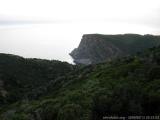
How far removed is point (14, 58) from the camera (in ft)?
374

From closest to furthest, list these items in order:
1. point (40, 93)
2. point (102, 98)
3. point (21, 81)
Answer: point (102, 98) < point (40, 93) < point (21, 81)

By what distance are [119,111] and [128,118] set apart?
1.23 meters

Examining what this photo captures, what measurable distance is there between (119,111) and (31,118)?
26.6 feet

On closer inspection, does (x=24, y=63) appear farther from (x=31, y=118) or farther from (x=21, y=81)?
(x=31, y=118)

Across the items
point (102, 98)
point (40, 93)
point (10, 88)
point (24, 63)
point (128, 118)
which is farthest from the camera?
point (24, 63)

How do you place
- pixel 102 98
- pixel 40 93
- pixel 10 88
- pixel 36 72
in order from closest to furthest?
pixel 102 98, pixel 40 93, pixel 10 88, pixel 36 72

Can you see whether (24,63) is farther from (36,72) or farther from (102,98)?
(102,98)

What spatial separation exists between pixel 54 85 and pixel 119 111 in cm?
3207

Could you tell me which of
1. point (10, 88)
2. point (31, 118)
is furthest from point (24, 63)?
point (31, 118)

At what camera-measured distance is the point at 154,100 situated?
988 inches

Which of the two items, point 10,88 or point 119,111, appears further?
point 10,88

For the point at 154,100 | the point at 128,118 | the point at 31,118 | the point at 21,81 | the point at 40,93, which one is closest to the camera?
the point at 128,118

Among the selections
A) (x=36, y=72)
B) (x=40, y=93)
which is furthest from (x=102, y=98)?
(x=36, y=72)

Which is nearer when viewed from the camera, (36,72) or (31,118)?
(31,118)
